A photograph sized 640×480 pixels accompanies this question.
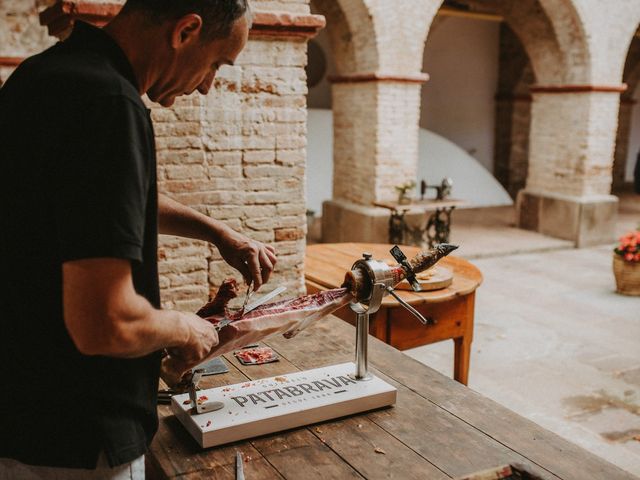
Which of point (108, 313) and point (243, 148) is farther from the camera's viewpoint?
point (243, 148)

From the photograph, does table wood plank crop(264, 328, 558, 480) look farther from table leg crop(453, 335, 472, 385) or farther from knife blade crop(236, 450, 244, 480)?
table leg crop(453, 335, 472, 385)

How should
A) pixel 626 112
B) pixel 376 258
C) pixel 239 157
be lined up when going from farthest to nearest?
pixel 626 112
pixel 376 258
pixel 239 157

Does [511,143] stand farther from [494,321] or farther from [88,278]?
[88,278]

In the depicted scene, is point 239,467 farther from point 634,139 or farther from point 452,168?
point 634,139

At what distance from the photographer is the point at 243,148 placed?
3719 mm

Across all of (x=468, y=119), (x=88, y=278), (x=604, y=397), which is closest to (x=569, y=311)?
(x=604, y=397)

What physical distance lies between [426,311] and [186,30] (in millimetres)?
2785

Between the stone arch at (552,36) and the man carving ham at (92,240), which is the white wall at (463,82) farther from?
the man carving ham at (92,240)

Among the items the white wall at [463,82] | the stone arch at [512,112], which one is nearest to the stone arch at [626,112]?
the stone arch at [512,112]

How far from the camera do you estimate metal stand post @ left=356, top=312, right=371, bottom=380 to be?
2123mm

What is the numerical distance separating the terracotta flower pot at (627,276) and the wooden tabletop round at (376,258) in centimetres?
362

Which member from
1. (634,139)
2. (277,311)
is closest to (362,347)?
(277,311)

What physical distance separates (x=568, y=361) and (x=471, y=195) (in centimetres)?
844

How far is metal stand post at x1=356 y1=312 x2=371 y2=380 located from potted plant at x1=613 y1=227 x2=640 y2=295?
6124 mm
